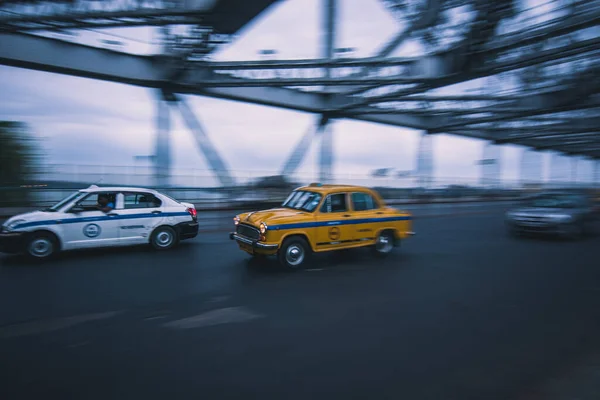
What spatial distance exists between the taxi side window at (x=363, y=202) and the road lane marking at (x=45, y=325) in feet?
18.3

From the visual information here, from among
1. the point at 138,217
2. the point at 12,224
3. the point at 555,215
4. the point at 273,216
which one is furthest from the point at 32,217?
the point at 555,215

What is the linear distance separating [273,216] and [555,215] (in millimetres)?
9790

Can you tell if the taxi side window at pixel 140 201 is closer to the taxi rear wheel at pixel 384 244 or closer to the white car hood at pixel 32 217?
the white car hood at pixel 32 217

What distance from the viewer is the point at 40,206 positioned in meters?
17.3

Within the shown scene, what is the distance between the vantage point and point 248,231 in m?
8.35

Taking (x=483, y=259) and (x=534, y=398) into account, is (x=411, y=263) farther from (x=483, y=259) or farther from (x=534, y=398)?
(x=534, y=398)

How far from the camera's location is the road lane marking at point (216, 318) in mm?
5020

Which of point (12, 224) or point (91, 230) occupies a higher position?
point (12, 224)

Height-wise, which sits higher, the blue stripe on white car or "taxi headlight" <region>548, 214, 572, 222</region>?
the blue stripe on white car

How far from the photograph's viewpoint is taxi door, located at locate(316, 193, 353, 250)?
855cm

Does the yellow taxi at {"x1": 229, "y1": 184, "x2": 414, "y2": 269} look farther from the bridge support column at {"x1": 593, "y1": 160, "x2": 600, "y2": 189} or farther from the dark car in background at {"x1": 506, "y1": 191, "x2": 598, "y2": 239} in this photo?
the bridge support column at {"x1": 593, "y1": 160, "x2": 600, "y2": 189}

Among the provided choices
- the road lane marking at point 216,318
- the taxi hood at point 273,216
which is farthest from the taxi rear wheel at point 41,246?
the road lane marking at point 216,318

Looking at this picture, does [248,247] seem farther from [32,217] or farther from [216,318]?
[32,217]

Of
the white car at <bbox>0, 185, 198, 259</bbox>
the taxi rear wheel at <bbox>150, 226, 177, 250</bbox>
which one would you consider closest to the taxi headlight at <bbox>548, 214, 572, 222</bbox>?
the white car at <bbox>0, 185, 198, 259</bbox>
